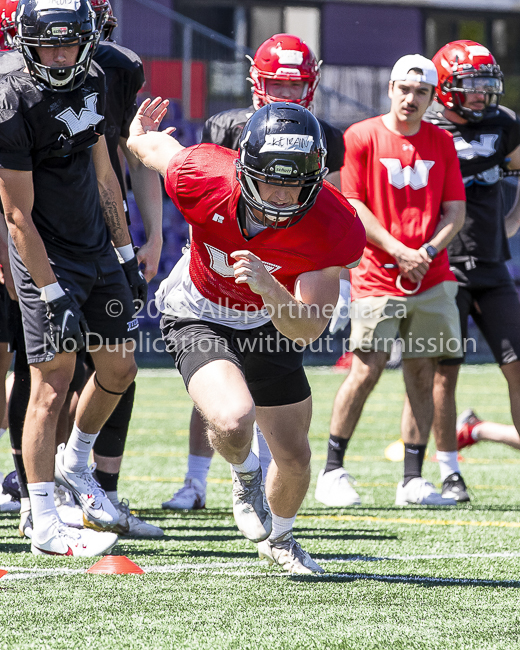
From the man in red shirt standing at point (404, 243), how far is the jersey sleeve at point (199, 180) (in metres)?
2.02

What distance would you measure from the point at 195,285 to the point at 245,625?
4.77 feet

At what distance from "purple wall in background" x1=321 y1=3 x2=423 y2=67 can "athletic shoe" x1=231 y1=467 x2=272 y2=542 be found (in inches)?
769

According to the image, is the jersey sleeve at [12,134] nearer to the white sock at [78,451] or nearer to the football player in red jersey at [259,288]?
the football player in red jersey at [259,288]

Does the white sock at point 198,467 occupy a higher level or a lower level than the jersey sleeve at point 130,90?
lower

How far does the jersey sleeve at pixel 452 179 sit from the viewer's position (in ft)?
18.7

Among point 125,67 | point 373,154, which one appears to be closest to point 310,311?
point 125,67

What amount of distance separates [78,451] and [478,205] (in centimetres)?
307

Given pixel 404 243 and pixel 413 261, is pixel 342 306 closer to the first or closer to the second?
pixel 413 261

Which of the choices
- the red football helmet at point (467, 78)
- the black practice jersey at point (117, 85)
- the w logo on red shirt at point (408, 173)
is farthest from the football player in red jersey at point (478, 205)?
the black practice jersey at point (117, 85)

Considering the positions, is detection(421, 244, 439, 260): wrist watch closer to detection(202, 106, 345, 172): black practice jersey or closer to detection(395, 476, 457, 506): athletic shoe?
detection(202, 106, 345, 172): black practice jersey

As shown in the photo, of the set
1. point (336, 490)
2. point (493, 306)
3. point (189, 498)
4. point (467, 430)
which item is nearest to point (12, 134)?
point (189, 498)

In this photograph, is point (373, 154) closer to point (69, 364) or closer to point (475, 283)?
point (475, 283)

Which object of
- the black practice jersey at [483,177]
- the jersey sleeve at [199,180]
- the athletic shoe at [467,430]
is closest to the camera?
the jersey sleeve at [199,180]

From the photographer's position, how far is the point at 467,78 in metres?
5.82
